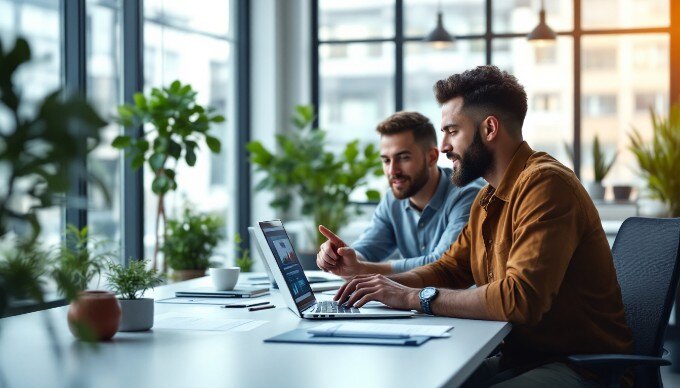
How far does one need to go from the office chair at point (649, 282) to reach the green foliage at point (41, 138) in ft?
5.65

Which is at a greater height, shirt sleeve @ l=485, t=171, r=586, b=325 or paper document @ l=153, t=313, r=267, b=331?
shirt sleeve @ l=485, t=171, r=586, b=325

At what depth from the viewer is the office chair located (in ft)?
7.23

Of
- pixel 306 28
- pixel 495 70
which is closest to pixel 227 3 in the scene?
pixel 306 28

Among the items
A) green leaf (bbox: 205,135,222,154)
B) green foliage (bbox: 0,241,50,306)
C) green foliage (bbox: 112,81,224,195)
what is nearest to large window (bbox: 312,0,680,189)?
green leaf (bbox: 205,135,222,154)

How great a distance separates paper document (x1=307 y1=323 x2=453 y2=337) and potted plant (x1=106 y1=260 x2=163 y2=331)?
401 millimetres

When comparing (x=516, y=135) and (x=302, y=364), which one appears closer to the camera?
(x=302, y=364)

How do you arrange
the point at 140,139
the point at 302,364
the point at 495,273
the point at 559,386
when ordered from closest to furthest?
the point at 302,364, the point at 559,386, the point at 495,273, the point at 140,139

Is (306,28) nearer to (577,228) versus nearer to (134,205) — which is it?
(134,205)

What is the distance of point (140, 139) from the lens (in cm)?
512

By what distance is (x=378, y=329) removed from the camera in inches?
77.0

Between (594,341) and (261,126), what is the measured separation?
17.7ft

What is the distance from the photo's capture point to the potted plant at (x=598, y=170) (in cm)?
638

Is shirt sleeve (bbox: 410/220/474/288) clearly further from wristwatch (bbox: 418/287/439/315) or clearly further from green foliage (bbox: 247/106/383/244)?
green foliage (bbox: 247/106/383/244)

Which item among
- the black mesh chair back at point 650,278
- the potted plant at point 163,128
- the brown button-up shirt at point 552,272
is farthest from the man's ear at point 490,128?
the potted plant at point 163,128
